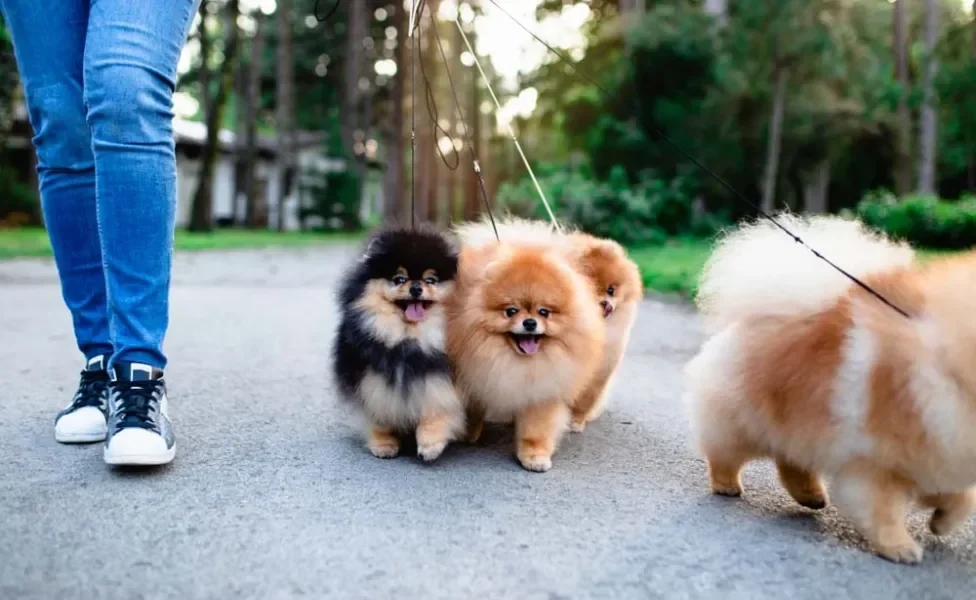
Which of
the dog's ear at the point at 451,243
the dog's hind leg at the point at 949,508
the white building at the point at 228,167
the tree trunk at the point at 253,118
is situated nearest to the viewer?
the dog's hind leg at the point at 949,508

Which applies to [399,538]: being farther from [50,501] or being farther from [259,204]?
[259,204]

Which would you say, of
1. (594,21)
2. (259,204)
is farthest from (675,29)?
(259,204)

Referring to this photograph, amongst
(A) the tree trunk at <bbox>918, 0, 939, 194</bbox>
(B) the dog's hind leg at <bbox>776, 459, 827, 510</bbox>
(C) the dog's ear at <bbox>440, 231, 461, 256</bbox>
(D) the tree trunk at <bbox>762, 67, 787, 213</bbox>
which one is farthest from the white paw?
(A) the tree trunk at <bbox>918, 0, 939, 194</bbox>

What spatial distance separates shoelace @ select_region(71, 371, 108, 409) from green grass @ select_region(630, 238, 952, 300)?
3.93m

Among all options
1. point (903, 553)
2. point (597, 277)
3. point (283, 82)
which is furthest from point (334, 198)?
point (903, 553)

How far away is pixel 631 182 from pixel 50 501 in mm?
15699

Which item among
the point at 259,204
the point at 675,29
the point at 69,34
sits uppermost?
the point at 675,29

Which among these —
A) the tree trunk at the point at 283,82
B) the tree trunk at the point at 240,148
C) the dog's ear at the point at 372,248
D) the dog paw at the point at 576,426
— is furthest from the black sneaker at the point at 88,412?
the tree trunk at the point at 240,148

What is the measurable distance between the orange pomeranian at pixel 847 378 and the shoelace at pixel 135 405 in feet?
5.13

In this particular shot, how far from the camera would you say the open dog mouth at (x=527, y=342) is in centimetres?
270

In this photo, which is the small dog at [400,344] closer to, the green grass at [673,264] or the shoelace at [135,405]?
the shoelace at [135,405]

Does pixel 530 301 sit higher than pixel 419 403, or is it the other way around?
pixel 530 301

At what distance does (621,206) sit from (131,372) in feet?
39.6

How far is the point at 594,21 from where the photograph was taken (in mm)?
24672
